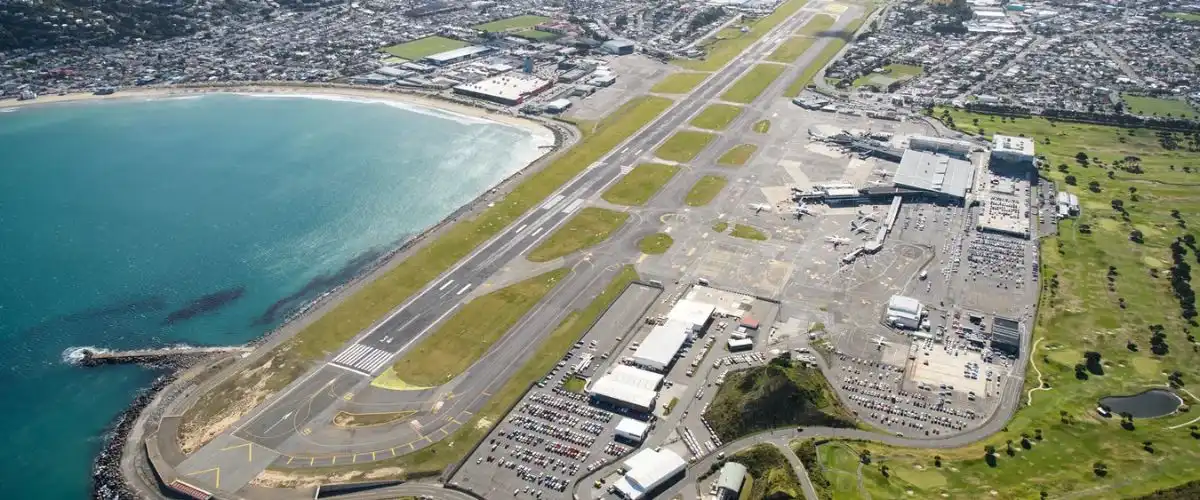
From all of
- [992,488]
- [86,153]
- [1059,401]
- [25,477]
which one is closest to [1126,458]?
[1059,401]

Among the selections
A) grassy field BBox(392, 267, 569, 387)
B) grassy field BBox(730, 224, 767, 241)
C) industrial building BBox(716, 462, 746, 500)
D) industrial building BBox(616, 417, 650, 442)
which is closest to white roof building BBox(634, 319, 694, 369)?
industrial building BBox(616, 417, 650, 442)

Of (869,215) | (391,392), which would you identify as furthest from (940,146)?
(391,392)

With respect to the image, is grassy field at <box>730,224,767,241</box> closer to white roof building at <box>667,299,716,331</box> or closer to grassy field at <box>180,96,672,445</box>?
white roof building at <box>667,299,716,331</box>

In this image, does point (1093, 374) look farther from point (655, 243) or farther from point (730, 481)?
point (655, 243)

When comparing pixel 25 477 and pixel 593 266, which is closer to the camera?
pixel 25 477

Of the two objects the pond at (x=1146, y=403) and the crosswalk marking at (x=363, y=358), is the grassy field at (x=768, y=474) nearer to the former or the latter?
the pond at (x=1146, y=403)

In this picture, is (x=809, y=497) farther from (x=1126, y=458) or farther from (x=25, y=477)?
(x=25, y=477)
